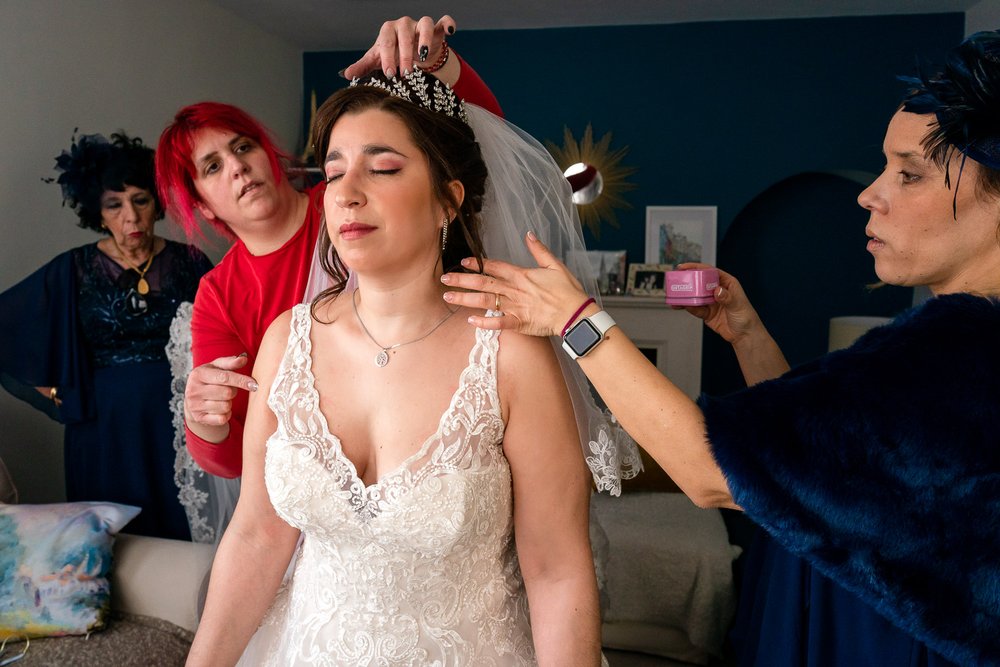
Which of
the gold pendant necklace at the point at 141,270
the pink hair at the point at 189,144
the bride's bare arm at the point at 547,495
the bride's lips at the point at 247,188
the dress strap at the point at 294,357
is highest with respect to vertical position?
the pink hair at the point at 189,144

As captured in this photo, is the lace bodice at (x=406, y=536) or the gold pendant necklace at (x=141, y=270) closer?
the lace bodice at (x=406, y=536)

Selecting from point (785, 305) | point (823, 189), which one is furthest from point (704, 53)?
point (785, 305)

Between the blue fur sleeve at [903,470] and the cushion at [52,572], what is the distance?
6.54 ft

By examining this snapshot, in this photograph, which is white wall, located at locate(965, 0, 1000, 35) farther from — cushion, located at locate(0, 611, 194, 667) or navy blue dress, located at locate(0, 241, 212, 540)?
cushion, located at locate(0, 611, 194, 667)

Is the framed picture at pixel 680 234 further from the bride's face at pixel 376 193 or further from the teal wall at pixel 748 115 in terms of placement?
the bride's face at pixel 376 193

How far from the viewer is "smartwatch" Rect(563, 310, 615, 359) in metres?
1.18

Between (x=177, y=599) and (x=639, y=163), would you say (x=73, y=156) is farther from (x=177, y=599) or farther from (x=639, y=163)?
(x=639, y=163)

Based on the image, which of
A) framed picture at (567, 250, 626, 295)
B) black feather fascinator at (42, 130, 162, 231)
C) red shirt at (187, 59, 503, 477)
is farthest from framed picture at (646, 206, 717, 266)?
red shirt at (187, 59, 503, 477)

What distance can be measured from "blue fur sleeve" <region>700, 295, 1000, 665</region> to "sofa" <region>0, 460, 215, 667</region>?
6.02 ft

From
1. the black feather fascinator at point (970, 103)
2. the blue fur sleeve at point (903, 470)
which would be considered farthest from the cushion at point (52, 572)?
the black feather fascinator at point (970, 103)

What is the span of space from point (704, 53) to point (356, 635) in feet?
15.7

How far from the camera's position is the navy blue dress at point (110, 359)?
2779mm

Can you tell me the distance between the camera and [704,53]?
5051mm

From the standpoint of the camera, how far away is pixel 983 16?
4488mm
